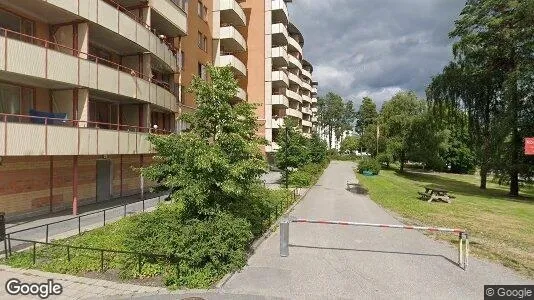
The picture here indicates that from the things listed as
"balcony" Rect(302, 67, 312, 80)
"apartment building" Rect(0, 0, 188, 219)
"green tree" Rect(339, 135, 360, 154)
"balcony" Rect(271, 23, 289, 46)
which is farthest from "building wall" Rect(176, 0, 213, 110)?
"green tree" Rect(339, 135, 360, 154)

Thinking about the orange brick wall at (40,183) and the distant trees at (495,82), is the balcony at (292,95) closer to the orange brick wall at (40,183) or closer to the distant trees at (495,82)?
the distant trees at (495,82)

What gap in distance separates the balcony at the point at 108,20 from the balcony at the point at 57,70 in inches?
52.4

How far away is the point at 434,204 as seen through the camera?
21188 mm

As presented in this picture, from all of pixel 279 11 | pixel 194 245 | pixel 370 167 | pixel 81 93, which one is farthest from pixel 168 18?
pixel 370 167

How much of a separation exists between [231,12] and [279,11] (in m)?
10.5

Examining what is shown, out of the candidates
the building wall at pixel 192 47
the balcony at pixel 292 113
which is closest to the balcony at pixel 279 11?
the building wall at pixel 192 47

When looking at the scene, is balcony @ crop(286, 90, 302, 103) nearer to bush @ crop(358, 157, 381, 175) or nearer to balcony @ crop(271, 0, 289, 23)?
balcony @ crop(271, 0, 289, 23)

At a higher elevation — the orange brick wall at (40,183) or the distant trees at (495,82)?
the distant trees at (495,82)

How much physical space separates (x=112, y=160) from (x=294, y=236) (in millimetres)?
13749

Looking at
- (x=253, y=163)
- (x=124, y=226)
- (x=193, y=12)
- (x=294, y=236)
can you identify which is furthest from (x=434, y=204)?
(x=193, y=12)

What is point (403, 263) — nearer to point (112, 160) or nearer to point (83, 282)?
point (83, 282)

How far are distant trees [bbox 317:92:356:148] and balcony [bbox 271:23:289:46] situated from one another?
55.4 metres

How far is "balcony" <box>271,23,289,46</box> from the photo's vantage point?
43.9 m

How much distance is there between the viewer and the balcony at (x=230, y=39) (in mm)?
35094
